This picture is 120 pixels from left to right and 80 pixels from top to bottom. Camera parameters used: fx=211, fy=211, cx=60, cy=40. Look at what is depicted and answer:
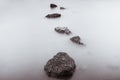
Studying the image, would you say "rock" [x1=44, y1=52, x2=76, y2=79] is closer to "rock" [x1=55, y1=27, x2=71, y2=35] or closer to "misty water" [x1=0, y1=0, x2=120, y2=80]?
"misty water" [x1=0, y1=0, x2=120, y2=80]

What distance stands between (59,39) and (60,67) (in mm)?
528

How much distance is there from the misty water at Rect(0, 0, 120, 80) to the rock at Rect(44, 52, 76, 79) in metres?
0.04

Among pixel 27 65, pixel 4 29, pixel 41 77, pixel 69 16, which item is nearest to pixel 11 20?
pixel 4 29

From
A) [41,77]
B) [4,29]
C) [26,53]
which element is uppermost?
[4,29]

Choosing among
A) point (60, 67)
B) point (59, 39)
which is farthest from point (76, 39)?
point (60, 67)

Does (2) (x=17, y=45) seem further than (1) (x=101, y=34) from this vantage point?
No

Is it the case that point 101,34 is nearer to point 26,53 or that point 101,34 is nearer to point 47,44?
point 47,44

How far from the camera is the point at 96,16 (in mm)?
2346

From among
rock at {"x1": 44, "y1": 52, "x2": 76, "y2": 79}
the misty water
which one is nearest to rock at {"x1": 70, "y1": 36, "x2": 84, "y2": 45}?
the misty water

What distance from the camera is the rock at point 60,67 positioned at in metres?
1.35

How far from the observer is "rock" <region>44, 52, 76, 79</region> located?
1.35 meters

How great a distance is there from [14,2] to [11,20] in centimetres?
76

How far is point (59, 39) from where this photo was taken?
6.08 feet

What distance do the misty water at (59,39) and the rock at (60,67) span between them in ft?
0.12
